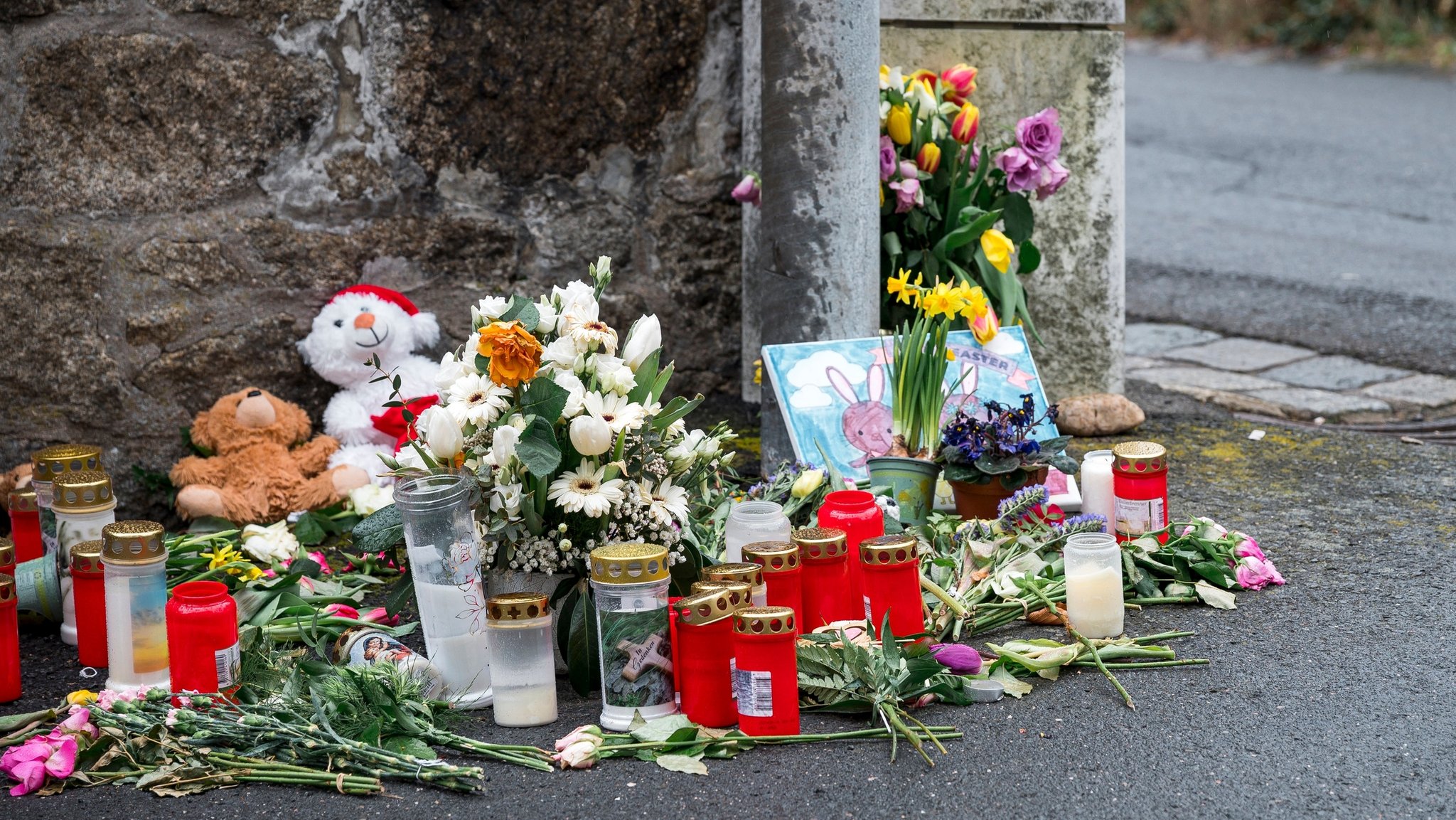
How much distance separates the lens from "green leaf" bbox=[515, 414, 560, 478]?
2.31 metres

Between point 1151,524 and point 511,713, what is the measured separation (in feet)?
4.36

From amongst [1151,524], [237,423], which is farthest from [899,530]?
[237,423]

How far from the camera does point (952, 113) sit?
12.4 feet

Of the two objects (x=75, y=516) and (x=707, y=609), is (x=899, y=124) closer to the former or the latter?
(x=707, y=609)

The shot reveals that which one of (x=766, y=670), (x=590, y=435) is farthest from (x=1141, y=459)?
(x=590, y=435)

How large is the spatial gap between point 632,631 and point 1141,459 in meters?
1.14

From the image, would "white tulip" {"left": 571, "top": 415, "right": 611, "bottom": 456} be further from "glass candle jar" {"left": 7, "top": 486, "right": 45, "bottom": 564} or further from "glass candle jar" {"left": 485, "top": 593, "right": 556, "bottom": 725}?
"glass candle jar" {"left": 7, "top": 486, "right": 45, "bottom": 564}

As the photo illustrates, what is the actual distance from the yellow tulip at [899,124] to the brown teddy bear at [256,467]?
61.8 inches

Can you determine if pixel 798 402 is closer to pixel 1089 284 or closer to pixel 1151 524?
pixel 1151 524

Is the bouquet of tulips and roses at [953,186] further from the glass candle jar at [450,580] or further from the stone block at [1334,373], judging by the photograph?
the glass candle jar at [450,580]

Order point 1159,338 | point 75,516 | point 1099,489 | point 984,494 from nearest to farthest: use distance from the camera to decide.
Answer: point 75,516
point 1099,489
point 984,494
point 1159,338

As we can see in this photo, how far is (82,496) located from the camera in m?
2.77

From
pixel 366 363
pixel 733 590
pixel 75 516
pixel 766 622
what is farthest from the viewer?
pixel 366 363

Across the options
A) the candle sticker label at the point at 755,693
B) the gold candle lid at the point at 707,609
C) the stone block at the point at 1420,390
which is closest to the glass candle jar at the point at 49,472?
the gold candle lid at the point at 707,609
